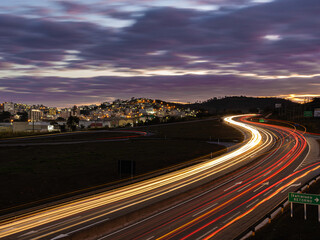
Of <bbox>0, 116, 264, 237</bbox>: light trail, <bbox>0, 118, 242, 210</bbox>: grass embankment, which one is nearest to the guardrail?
<bbox>0, 116, 264, 237</bbox>: light trail

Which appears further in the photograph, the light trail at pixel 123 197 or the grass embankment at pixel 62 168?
the grass embankment at pixel 62 168

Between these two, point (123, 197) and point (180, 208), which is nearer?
point (180, 208)

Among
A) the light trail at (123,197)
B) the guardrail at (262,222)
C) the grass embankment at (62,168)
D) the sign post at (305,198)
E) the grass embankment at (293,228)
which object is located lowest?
the grass embankment at (62,168)

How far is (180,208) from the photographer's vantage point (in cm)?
2280

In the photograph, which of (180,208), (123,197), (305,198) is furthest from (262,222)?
(123,197)

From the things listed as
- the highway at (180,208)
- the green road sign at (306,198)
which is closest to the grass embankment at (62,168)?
the highway at (180,208)

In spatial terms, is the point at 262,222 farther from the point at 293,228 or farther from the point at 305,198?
the point at 305,198

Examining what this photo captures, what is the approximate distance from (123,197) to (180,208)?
5585mm

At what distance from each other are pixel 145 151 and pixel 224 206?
116 feet

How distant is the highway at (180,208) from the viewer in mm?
18234

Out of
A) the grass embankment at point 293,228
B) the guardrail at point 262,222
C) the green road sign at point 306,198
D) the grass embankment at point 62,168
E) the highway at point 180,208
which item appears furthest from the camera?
the grass embankment at point 62,168

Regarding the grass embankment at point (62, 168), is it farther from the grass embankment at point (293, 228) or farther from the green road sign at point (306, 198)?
the green road sign at point (306, 198)

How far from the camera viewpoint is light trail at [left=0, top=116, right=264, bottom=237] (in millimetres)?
19719

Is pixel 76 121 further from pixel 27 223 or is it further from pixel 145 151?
pixel 27 223
